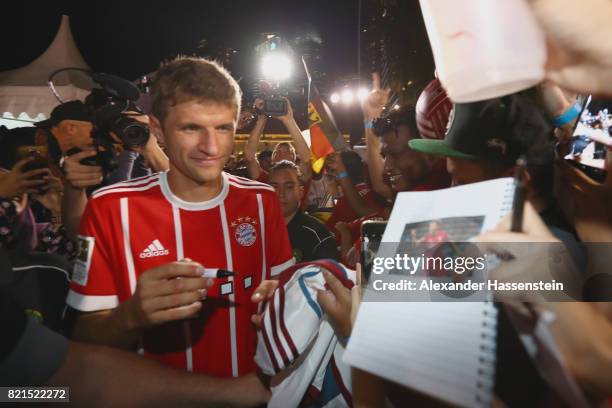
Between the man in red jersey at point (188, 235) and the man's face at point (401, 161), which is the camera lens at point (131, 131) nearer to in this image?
the man in red jersey at point (188, 235)

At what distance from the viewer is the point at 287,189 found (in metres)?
3.53

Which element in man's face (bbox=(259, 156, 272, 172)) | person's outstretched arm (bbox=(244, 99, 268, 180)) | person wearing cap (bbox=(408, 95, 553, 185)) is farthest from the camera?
man's face (bbox=(259, 156, 272, 172))

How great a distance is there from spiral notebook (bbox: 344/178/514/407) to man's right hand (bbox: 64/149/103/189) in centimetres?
194

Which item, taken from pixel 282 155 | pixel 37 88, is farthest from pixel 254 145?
pixel 37 88

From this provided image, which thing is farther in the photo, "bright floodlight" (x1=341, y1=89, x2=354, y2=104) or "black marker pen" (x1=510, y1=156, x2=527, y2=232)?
"bright floodlight" (x1=341, y1=89, x2=354, y2=104)

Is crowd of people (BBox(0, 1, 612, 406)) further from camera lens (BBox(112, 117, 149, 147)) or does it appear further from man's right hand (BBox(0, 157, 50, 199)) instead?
camera lens (BBox(112, 117, 149, 147))

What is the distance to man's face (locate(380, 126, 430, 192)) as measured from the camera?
2.45 m

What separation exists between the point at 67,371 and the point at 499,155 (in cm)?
144

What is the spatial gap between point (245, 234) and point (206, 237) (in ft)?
0.64

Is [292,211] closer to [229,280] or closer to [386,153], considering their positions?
[386,153]

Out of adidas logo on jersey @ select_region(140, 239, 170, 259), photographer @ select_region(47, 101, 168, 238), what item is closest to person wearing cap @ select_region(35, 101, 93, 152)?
photographer @ select_region(47, 101, 168, 238)

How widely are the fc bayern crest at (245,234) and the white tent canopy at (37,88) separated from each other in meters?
5.72

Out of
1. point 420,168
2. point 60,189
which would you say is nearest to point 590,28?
point 420,168

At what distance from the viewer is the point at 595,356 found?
628 millimetres
